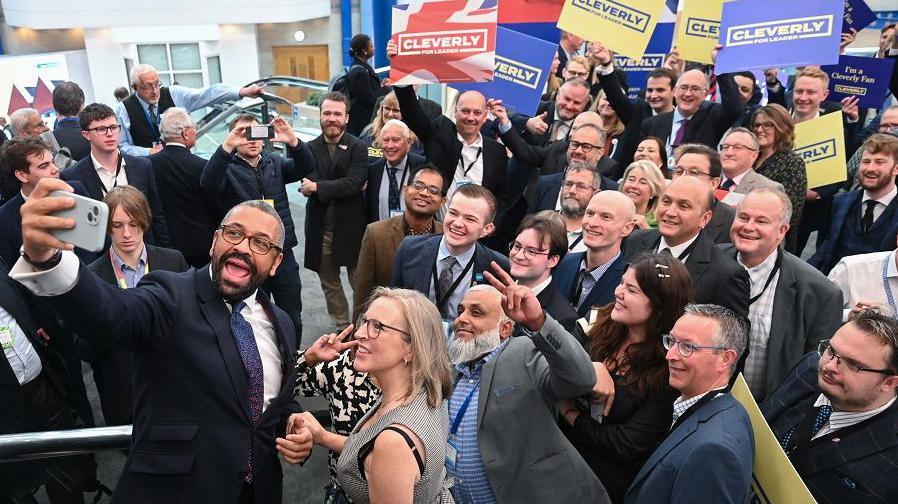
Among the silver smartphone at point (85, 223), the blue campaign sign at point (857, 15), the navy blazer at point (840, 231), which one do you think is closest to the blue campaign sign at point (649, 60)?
the blue campaign sign at point (857, 15)

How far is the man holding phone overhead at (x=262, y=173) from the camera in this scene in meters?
4.20

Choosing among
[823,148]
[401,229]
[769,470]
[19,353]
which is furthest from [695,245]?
[19,353]

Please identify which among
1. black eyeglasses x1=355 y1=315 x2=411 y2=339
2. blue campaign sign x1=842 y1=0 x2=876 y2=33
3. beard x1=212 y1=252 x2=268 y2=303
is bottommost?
black eyeglasses x1=355 y1=315 x2=411 y2=339

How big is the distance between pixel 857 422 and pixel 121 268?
10.8 feet

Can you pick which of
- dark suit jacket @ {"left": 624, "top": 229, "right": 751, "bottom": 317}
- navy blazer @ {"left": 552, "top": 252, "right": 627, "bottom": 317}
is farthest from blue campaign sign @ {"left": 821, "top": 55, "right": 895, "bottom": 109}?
navy blazer @ {"left": 552, "top": 252, "right": 627, "bottom": 317}

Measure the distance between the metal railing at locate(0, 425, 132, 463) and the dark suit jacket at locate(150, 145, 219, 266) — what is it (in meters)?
2.78

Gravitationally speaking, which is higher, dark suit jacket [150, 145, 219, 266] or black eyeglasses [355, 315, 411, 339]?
black eyeglasses [355, 315, 411, 339]

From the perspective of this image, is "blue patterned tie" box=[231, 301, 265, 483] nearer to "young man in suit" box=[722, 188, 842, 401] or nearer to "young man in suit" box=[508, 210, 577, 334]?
"young man in suit" box=[508, 210, 577, 334]

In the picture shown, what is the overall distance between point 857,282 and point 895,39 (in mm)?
4294

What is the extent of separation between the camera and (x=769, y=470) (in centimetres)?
197

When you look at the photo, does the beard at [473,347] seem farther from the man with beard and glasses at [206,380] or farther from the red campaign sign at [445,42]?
the red campaign sign at [445,42]

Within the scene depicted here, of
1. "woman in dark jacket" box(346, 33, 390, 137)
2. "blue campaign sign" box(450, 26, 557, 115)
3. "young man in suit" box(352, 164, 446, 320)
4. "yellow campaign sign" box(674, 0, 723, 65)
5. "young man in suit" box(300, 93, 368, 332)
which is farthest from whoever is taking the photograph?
"woman in dark jacket" box(346, 33, 390, 137)

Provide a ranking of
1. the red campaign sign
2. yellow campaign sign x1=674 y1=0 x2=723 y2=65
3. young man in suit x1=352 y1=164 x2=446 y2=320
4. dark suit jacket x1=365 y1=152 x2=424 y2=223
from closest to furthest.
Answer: young man in suit x1=352 y1=164 x2=446 y2=320 < the red campaign sign < dark suit jacket x1=365 y1=152 x2=424 y2=223 < yellow campaign sign x1=674 y1=0 x2=723 y2=65

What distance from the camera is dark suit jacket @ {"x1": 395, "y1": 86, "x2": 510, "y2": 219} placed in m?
4.82
